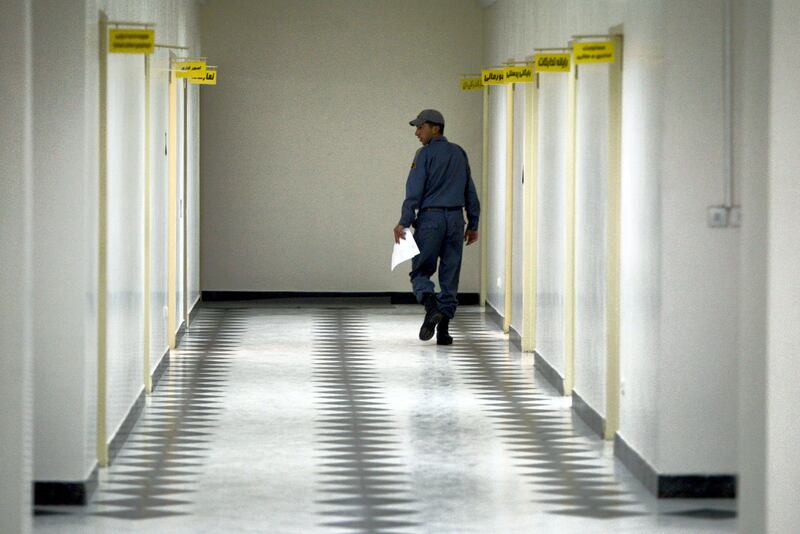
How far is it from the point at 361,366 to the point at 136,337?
9.05 ft

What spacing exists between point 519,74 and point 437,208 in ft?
4.90

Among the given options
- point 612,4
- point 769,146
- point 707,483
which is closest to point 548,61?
point 612,4

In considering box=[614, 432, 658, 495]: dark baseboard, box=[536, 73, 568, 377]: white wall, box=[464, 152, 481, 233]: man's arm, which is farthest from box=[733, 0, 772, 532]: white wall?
box=[464, 152, 481, 233]: man's arm

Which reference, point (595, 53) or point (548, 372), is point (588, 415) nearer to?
point (548, 372)

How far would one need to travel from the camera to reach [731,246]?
23.1 ft

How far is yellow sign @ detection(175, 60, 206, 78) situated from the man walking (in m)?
1.83

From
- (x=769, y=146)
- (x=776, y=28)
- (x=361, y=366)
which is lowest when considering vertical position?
(x=361, y=366)

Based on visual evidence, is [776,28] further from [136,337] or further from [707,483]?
[136,337]

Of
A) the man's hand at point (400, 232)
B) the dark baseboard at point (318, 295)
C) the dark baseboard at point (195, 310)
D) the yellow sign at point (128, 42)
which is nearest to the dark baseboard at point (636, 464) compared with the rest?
the yellow sign at point (128, 42)

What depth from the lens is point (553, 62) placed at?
977 cm

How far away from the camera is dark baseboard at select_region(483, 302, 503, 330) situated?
1498 centimetres

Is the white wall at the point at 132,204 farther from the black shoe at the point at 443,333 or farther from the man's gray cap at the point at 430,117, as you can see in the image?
the black shoe at the point at 443,333

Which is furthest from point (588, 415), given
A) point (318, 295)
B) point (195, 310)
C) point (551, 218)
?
point (318, 295)

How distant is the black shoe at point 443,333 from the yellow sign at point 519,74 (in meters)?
2.30
